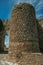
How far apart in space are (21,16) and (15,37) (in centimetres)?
131

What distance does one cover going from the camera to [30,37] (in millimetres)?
7812

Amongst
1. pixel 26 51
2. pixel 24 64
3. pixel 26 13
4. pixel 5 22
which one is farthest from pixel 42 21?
pixel 5 22

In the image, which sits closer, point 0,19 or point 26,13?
point 26,13

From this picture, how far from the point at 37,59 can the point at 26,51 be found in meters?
1.47

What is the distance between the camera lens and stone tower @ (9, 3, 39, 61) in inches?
306

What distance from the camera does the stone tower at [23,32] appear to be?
778 cm

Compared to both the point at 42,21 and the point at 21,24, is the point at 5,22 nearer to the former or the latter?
the point at 42,21

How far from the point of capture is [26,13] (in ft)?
27.2

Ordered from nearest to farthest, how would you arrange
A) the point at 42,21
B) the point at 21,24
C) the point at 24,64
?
the point at 24,64
the point at 21,24
the point at 42,21

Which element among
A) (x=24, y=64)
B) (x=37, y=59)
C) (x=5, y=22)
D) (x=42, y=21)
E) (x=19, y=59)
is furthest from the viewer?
(x=5, y=22)

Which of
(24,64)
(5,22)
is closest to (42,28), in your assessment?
(24,64)

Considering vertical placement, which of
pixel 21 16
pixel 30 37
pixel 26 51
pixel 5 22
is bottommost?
pixel 26 51

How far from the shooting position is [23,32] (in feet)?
26.1

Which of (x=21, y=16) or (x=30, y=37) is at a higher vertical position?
(x=21, y=16)
